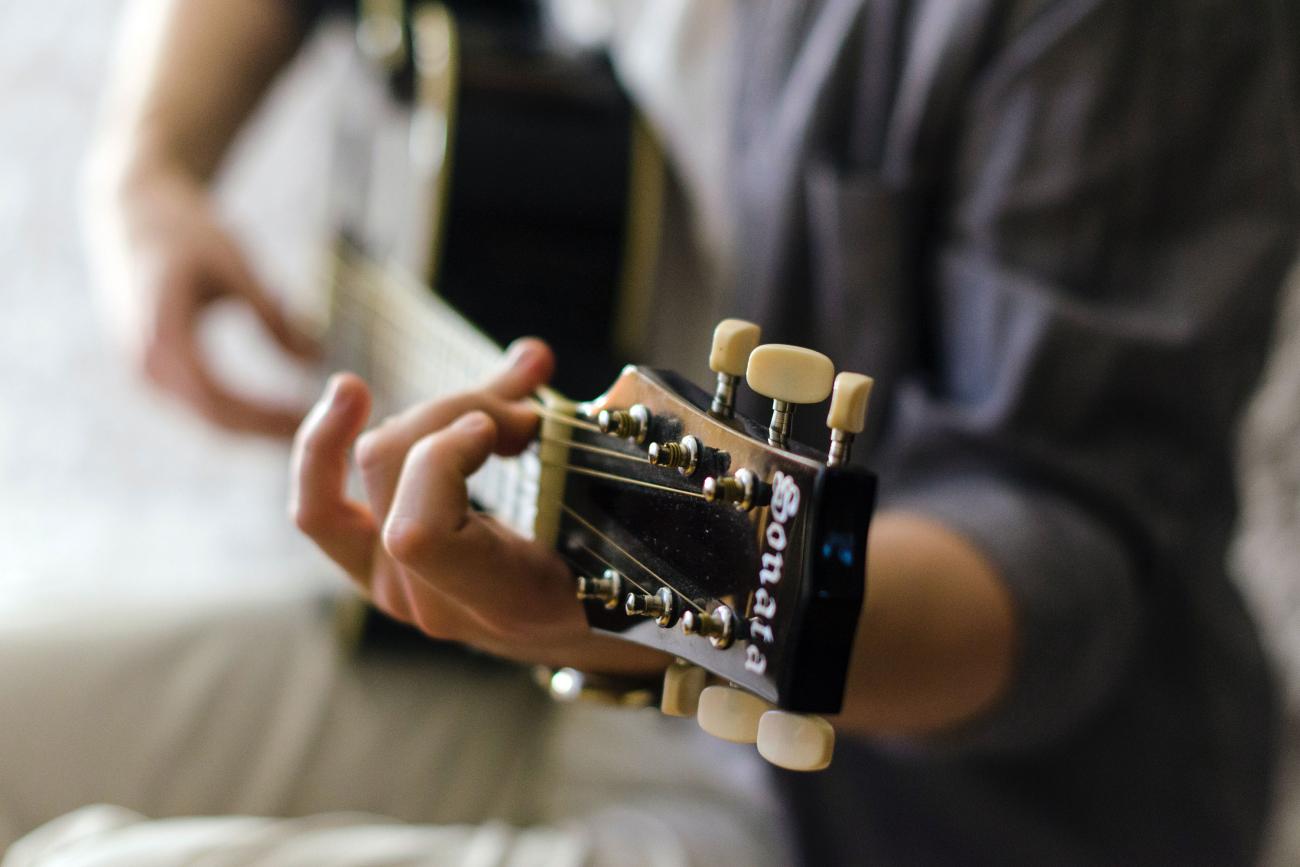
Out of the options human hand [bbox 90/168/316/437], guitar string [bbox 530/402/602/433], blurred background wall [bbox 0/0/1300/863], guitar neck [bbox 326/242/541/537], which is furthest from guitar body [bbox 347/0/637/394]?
guitar string [bbox 530/402/602/433]

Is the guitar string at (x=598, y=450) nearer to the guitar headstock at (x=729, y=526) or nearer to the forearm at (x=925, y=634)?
the guitar headstock at (x=729, y=526)

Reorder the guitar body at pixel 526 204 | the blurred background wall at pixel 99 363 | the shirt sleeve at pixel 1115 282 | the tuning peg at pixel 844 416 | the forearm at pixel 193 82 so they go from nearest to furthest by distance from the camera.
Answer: the tuning peg at pixel 844 416 < the shirt sleeve at pixel 1115 282 < the guitar body at pixel 526 204 < the forearm at pixel 193 82 < the blurred background wall at pixel 99 363

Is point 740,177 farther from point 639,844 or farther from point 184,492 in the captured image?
point 184,492

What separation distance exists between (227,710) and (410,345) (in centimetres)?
25

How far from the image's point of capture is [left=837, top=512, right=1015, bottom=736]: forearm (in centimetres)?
43

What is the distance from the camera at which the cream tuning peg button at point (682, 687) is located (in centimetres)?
31

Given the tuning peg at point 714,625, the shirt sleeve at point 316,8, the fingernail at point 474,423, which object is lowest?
the tuning peg at point 714,625

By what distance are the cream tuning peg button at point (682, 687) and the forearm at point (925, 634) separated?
0.39 feet

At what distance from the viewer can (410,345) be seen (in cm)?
64

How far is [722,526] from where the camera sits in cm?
29

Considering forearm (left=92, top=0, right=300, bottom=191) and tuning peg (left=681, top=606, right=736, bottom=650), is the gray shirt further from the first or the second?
forearm (left=92, top=0, right=300, bottom=191)

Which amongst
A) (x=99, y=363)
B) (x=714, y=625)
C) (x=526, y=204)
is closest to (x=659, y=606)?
(x=714, y=625)

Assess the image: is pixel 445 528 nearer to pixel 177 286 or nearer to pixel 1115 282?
pixel 1115 282

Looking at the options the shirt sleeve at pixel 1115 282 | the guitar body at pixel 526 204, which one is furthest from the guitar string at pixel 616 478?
the guitar body at pixel 526 204
